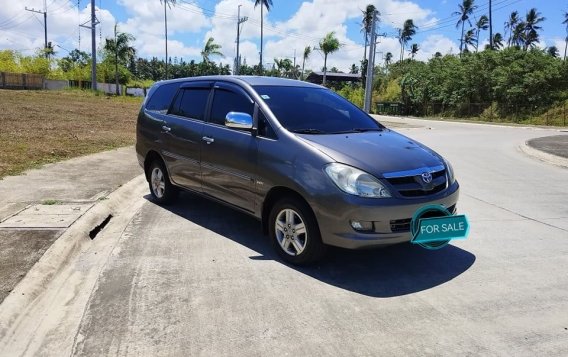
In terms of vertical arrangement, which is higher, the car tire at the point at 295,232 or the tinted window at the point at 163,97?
the tinted window at the point at 163,97

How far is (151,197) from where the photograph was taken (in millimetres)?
7961

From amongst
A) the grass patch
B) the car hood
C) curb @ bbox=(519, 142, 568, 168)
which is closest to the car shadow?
the car hood

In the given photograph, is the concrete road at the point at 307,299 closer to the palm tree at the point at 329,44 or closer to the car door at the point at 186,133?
the car door at the point at 186,133

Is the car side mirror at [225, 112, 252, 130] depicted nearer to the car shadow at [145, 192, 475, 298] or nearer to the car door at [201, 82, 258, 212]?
the car door at [201, 82, 258, 212]

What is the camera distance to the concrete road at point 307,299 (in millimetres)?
3441

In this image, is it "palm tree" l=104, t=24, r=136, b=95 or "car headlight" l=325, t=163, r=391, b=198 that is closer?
"car headlight" l=325, t=163, r=391, b=198

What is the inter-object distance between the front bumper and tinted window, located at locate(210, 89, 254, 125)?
1682mm

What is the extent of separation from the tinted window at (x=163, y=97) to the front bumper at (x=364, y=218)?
11.6ft

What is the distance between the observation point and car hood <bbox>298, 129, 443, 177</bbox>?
4.54m

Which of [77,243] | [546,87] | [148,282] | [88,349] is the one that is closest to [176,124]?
[77,243]

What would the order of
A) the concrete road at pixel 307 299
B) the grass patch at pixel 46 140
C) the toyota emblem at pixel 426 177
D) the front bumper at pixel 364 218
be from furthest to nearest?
the grass patch at pixel 46 140, the toyota emblem at pixel 426 177, the front bumper at pixel 364 218, the concrete road at pixel 307 299

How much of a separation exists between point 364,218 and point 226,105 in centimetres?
246

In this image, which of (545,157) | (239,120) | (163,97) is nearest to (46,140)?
(163,97)

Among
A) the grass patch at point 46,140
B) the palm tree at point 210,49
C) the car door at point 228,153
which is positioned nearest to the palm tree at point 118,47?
the palm tree at point 210,49
